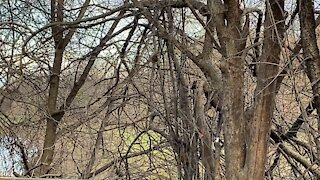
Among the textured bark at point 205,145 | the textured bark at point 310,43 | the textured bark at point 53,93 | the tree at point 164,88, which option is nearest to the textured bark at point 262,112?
the tree at point 164,88

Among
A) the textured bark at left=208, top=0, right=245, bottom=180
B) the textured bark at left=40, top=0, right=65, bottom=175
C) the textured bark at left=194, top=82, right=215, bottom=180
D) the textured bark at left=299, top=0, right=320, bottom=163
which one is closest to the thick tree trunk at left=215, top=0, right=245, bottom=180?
the textured bark at left=208, top=0, right=245, bottom=180

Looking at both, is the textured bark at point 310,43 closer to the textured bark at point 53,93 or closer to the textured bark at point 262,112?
the textured bark at point 262,112

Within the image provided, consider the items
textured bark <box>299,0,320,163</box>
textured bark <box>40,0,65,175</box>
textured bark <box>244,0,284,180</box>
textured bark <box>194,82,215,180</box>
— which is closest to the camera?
textured bark <box>299,0,320,163</box>

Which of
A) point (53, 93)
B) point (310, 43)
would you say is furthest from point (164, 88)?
point (53, 93)

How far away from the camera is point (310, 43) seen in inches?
81.4

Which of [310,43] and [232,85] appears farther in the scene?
[232,85]

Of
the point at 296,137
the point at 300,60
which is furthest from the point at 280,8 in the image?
the point at 296,137

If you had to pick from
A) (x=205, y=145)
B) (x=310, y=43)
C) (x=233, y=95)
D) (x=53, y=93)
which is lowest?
(x=205, y=145)

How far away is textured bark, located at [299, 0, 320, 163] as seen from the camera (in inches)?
79.8

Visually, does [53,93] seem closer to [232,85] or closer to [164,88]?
[164,88]

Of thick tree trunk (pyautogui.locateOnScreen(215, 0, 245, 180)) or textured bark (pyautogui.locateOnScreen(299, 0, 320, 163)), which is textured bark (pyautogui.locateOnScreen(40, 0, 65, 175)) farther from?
textured bark (pyautogui.locateOnScreen(299, 0, 320, 163))

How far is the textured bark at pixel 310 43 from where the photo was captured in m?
2.03

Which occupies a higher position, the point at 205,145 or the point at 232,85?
the point at 232,85

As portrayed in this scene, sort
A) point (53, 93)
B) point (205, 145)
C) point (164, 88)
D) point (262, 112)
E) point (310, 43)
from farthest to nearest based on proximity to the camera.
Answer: point (53, 93) < point (164, 88) < point (205, 145) < point (262, 112) < point (310, 43)
